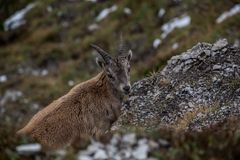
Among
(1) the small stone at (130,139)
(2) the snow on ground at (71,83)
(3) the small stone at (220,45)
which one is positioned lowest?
(2) the snow on ground at (71,83)

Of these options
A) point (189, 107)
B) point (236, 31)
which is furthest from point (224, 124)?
point (236, 31)

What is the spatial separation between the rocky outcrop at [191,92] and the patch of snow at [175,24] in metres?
13.7

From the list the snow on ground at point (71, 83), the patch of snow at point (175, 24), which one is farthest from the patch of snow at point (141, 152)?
the snow on ground at point (71, 83)

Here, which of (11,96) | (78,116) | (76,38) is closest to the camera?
(78,116)

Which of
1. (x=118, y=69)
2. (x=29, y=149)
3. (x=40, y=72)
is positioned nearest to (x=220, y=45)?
(x=118, y=69)

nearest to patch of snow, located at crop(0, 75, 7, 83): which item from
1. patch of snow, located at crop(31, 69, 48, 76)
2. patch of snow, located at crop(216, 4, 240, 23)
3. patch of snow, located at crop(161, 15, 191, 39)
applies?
patch of snow, located at crop(31, 69, 48, 76)

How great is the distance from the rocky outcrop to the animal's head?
3.97ft

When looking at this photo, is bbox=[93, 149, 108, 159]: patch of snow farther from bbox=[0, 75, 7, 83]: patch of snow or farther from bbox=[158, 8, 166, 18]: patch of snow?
bbox=[0, 75, 7, 83]: patch of snow

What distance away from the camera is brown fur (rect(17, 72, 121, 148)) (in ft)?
47.2

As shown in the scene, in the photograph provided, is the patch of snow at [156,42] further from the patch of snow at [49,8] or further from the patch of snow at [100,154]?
the patch of snow at [100,154]

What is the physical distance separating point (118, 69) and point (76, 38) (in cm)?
2218

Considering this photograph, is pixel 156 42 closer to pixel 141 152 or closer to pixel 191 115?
pixel 191 115

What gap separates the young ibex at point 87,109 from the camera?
14.4m

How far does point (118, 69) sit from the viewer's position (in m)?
15.7
